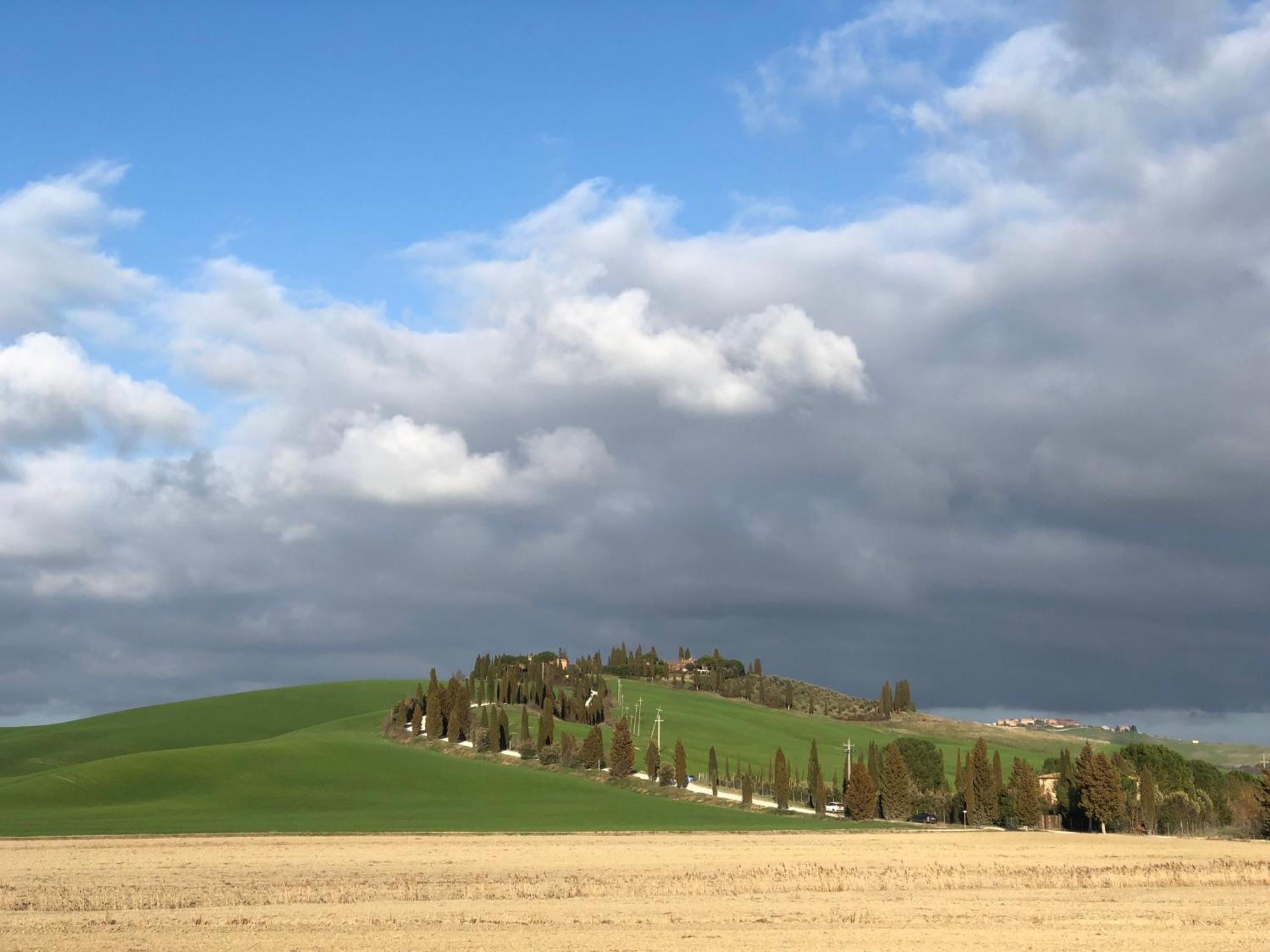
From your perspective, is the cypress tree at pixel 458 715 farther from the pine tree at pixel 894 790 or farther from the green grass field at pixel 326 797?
the pine tree at pixel 894 790

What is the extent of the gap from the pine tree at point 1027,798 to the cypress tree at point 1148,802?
10.5m

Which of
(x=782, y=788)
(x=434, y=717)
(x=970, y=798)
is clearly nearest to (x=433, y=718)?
(x=434, y=717)

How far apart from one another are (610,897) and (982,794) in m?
94.7

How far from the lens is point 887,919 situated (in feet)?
131

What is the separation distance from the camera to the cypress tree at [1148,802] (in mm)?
127938

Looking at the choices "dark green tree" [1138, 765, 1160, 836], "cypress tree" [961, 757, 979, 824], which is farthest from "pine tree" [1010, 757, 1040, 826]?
"dark green tree" [1138, 765, 1160, 836]

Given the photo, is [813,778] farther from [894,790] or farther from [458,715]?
[458,715]

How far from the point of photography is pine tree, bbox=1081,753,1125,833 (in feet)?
411

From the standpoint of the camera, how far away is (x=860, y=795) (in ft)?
413

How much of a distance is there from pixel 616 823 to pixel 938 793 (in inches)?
2419

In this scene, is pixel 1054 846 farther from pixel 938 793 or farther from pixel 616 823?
pixel 938 793

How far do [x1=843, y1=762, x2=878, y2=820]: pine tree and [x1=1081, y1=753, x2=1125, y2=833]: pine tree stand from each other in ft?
70.3

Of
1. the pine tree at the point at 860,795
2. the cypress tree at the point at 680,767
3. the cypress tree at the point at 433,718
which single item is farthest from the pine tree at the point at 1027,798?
the cypress tree at the point at 433,718

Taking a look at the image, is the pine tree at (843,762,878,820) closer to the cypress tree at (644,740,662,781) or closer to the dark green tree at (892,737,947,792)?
the dark green tree at (892,737,947,792)
